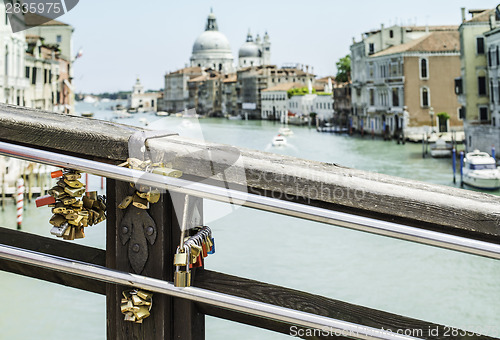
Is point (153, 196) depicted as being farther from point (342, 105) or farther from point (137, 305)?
point (342, 105)

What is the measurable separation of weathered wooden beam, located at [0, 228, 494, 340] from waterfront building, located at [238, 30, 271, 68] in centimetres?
5620

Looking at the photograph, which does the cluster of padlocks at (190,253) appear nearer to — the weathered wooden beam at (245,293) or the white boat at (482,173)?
the weathered wooden beam at (245,293)

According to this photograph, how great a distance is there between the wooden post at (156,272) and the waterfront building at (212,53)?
2340 inches

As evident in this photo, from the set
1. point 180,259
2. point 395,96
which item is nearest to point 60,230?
point 180,259

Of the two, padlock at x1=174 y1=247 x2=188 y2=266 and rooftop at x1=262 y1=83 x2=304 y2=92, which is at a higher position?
rooftop at x1=262 y1=83 x2=304 y2=92

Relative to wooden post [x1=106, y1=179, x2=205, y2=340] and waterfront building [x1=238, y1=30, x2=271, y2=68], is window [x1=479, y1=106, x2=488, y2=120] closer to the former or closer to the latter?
wooden post [x1=106, y1=179, x2=205, y2=340]

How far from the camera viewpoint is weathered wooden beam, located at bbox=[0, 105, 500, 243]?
0.54 metres

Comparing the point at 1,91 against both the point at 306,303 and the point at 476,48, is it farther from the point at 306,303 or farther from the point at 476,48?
the point at 306,303

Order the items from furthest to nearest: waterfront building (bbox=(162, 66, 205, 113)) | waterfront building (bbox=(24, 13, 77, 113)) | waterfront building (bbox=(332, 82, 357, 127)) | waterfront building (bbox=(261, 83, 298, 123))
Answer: waterfront building (bbox=(162, 66, 205, 113)) → waterfront building (bbox=(261, 83, 298, 123)) → waterfront building (bbox=(332, 82, 357, 127)) → waterfront building (bbox=(24, 13, 77, 113))

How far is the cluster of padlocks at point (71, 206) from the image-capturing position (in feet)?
1.91

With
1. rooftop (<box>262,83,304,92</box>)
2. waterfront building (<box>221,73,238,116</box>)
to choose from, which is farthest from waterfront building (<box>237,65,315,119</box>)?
waterfront building (<box>221,73,238,116</box>)

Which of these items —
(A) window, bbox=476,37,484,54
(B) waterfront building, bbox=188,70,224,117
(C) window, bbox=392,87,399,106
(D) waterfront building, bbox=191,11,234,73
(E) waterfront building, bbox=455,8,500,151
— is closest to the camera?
(E) waterfront building, bbox=455,8,500,151

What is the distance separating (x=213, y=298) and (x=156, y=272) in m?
0.07

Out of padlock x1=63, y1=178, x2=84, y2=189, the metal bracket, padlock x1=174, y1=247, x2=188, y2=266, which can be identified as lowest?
padlock x1=174, y1=247, x2=188, y2=266
